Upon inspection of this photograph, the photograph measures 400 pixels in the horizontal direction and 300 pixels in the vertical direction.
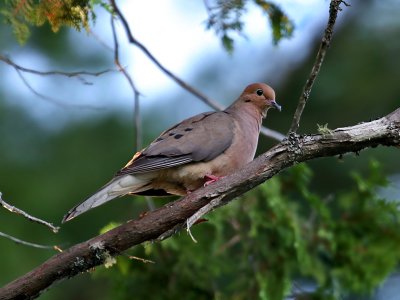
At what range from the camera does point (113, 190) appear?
471 centimetres

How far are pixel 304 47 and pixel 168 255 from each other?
151 inches

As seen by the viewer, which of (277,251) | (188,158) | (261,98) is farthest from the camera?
(277,251)

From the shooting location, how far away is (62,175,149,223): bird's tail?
4414mm

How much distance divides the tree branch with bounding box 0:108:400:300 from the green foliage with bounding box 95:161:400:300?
1.93 meters

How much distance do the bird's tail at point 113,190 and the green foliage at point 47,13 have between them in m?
0.95

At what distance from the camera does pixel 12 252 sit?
7551 millimetres

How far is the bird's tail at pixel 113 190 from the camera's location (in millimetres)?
4414

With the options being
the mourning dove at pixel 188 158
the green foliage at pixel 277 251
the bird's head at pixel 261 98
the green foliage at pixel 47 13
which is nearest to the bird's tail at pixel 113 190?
the mourning dove at pixel 188 158

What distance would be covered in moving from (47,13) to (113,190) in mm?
1132

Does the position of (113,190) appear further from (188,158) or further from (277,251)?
(277,251)

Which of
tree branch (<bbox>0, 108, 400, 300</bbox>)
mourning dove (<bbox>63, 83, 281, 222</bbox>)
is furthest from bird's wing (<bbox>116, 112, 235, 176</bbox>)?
tree branch (<bbox>0, 108, 400, 300</bbox>)

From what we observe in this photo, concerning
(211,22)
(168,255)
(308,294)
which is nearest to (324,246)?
(308,294)

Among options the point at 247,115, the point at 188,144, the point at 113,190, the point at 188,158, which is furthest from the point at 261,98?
the point at 113,190

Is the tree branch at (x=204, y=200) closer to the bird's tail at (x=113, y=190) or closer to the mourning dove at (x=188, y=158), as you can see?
the bird's tail at (x=113, y=190)
